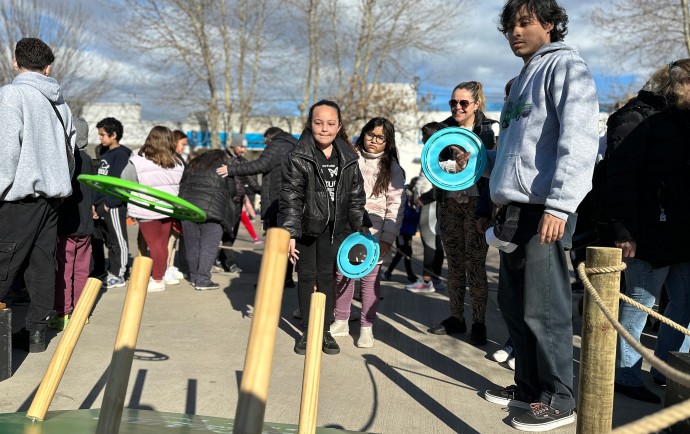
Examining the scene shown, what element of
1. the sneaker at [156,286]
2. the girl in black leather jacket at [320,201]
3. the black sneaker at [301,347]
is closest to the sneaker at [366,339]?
the girl in black leather jacket at [320,201]

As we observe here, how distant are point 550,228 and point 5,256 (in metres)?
3.53

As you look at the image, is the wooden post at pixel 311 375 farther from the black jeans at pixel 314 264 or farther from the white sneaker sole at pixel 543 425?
the black jeans at pixel 314 264

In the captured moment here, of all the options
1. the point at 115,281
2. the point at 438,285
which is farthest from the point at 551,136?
the point at 115,281

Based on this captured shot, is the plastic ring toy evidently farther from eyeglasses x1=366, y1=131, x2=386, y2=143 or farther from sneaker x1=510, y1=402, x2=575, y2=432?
eyeglasses x1=366, y1=131, x2=386, y2=143

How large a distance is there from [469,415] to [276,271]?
99.5 inches

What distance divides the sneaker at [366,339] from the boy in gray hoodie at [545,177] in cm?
180

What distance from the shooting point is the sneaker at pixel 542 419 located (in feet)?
12.0

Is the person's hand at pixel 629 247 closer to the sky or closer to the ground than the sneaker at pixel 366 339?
closer to the sky

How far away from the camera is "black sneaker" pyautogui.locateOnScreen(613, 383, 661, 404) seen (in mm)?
4184

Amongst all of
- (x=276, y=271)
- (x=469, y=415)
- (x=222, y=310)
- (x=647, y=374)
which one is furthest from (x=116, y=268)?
(x=276, y=271)

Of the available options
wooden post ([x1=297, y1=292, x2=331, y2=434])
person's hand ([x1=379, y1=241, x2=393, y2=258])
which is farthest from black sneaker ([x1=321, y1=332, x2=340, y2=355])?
wooden post ([x1=297, y1=292, x2=331, y2=434])

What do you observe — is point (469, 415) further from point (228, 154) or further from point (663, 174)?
point (228, 154)

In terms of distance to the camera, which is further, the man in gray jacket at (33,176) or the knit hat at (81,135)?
the knit hat at (81,135)

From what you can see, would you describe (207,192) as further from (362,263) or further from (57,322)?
(362,263)
